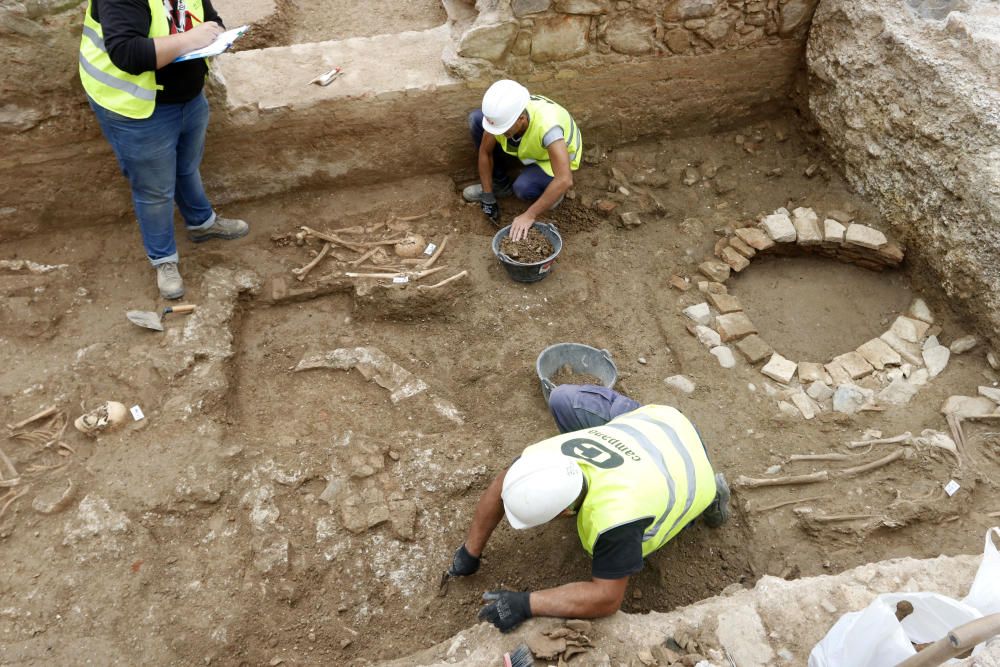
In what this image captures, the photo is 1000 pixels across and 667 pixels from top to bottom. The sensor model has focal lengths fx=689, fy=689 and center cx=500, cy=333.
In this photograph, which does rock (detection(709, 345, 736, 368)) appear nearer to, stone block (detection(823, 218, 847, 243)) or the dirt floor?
the dirt floor

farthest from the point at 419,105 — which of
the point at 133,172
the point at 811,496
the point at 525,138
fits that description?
the point at 811,496

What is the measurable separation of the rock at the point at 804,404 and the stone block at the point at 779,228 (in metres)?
1.36

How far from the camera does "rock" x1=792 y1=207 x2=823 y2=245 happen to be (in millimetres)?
4957

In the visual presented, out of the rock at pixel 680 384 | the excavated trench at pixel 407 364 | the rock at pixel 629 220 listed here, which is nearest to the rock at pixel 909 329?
the excavated trench at pixel 407 364

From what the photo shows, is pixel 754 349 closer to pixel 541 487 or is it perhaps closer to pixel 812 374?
pixel 812 374

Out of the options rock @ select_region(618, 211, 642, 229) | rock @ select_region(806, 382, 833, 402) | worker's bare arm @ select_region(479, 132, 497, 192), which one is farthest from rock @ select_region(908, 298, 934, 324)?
worker's bare arm @ select_region(479, 132, 497, 192)

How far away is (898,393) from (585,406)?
79.9 inches

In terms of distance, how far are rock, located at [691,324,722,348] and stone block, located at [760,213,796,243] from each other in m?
1.04

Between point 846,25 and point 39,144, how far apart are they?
5.49m

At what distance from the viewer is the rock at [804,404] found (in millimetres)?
4016

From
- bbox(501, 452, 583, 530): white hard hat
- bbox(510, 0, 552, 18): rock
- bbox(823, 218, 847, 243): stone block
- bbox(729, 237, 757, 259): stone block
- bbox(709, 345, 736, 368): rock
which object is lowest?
bbox(709, 345, 736, 368): rock

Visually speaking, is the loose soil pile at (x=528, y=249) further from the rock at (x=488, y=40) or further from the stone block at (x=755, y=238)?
the stone block at (x=755, y=238)

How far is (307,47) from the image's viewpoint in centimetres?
510

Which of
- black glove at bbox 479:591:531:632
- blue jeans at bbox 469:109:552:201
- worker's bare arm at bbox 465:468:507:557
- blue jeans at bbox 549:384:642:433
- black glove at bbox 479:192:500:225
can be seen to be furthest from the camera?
black glove at bbox 479:192:500:225
